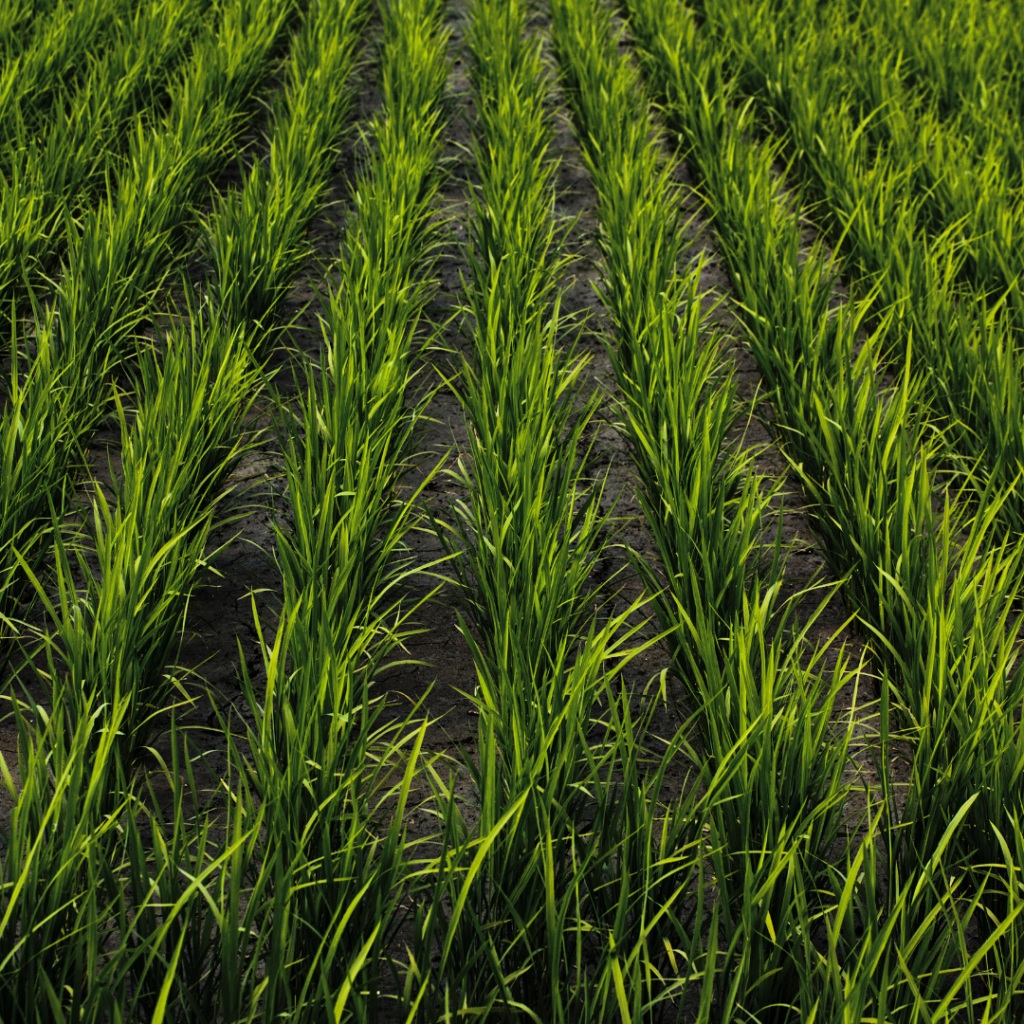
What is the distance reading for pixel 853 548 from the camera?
1.48 m

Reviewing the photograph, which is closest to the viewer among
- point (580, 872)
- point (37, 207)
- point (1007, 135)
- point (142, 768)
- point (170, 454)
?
point (580, 872)

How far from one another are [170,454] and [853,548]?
45.0 inches

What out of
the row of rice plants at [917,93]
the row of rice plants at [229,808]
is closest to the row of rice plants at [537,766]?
the row of rice plants at [229,808]

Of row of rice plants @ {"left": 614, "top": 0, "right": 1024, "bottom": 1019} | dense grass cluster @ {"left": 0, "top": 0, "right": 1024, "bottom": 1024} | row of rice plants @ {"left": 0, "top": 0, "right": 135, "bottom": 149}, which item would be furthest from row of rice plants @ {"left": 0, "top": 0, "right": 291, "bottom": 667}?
row of rice plants @ {"left": 614, "top": 0, "right": 1024, "bottom": 1019}

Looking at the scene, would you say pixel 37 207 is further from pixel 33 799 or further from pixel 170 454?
pixel 33 799

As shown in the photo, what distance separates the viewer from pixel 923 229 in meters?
2.04

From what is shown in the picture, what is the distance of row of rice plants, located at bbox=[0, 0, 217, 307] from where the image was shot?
199cm

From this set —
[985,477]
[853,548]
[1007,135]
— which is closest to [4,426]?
[853,548]

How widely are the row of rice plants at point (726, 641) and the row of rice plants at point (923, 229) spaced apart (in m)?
0.41

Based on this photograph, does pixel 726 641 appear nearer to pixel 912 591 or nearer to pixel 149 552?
pixel 912 591

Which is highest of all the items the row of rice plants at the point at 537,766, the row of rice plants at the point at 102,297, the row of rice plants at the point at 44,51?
the row of rice plants at the point at 44,51

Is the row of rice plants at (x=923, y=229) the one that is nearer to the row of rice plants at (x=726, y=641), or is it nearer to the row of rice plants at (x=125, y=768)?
the row of rice plants at (x=726, y=641)

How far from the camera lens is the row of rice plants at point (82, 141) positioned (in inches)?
78.4

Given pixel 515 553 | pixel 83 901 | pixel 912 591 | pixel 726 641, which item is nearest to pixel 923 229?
pixel 912 591
